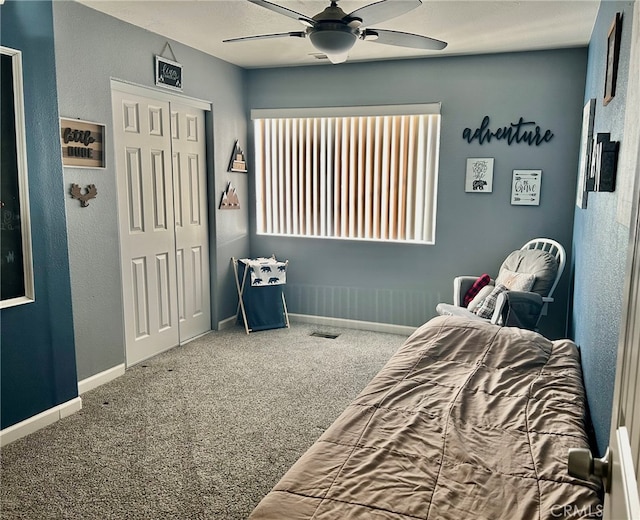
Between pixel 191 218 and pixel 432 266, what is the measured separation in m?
2.25

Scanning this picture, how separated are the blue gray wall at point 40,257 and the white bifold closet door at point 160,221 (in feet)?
2.66

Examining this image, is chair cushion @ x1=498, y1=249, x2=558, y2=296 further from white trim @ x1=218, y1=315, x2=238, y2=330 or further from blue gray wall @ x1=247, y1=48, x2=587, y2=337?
white trim @ x1=218, y1=315, x2=238, y2=330

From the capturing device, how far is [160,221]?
4.08 m

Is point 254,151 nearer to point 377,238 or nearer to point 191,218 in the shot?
point 191,218

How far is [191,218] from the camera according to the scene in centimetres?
449

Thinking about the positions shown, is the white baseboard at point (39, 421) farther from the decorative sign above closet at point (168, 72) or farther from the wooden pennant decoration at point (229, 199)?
the decorative sign above closet at point (168, 72)

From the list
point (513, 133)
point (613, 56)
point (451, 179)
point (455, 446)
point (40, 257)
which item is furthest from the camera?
point (451, 179)

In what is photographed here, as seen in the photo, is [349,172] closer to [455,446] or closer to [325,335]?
[325,335]

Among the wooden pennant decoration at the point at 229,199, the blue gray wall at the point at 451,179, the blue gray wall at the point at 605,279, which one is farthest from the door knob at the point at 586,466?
the wooden pennant decoration at the point at 229,199

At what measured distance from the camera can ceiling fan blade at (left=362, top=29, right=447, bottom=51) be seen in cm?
265

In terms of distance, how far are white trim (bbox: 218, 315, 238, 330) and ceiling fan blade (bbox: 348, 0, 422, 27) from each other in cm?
323

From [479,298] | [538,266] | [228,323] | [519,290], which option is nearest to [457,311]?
[479,298]

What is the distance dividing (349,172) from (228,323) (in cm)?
192

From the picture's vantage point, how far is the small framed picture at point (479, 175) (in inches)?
169
